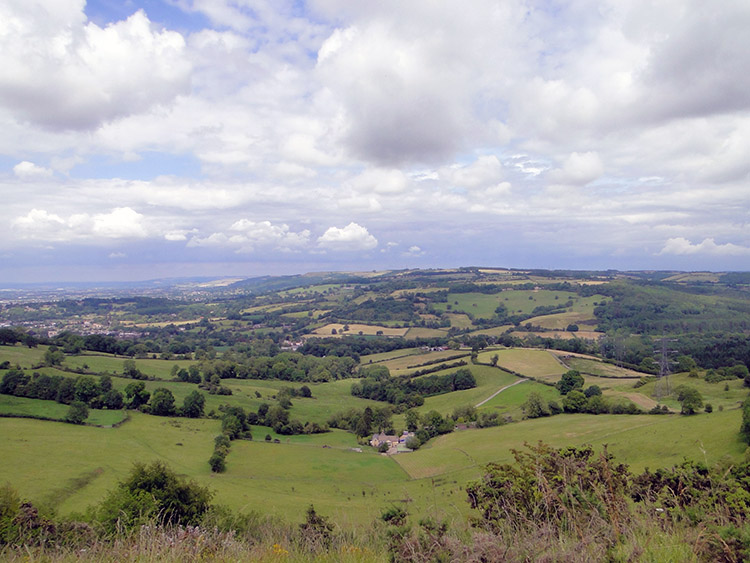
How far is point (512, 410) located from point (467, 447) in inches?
683

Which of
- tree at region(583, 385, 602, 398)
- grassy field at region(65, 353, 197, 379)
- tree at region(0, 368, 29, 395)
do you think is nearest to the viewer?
tree at region(0, 368, 29, 395)

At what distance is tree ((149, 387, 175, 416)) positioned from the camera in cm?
6003

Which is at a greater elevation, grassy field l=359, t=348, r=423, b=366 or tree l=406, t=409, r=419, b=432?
tree l=406, t=409, r=419, b=432

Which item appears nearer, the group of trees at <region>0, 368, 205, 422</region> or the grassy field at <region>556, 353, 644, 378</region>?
the group of trees at <region>0, 368, 205, 422</region>

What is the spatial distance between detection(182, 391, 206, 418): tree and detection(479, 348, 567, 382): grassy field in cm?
5776

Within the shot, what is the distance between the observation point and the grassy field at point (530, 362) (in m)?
78.8

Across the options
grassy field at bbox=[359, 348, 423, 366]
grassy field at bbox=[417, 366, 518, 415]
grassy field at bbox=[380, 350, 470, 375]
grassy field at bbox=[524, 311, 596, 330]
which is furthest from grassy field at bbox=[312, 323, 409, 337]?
A: grassy field at bbox=[417, 366, 518, 415]

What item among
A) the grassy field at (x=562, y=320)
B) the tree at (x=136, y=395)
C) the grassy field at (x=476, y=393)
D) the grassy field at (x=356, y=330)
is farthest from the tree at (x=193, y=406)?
the grassy field at (x=562, y=320)

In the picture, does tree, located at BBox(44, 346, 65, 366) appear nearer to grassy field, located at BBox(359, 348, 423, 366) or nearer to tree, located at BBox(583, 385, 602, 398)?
grassy field, located at BBox(359, 348, 423, 366)

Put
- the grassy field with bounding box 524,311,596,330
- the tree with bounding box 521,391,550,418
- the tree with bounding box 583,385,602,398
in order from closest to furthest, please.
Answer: the tree with bounding box 521,391,550,418 → the tree with bounding box 583,385,602,398 → the grassy field with bounding box 524,311,596,330

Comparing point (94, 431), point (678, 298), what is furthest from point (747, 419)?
point (678, 298)

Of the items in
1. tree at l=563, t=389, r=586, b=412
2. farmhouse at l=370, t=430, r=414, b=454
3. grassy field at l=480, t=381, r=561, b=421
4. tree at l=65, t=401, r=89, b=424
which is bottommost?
farmhouse at l=370, t=430, r=414, b=454

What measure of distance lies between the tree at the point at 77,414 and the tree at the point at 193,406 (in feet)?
42.1

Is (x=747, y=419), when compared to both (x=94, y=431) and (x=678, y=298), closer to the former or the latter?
(x=94, y=431)
